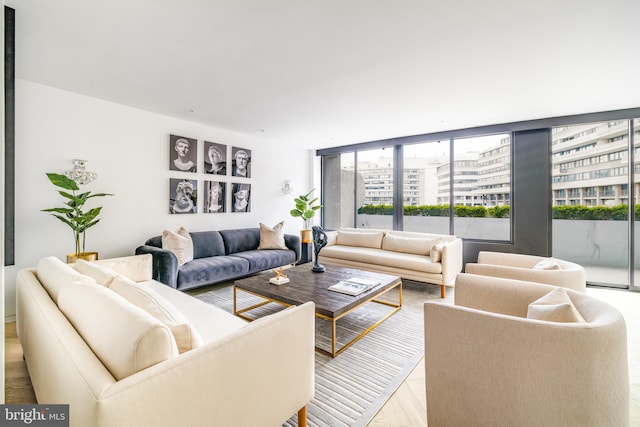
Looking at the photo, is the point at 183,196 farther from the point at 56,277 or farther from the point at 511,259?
the point at 511,259

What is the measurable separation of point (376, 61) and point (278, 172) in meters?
3.77

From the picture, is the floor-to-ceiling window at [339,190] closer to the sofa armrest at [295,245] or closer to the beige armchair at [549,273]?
the sofa armrest at [295,245]

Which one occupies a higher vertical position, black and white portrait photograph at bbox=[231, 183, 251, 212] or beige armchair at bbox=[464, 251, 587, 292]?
black and white portrait photograph at bbox=[231, 183, 251, 212]

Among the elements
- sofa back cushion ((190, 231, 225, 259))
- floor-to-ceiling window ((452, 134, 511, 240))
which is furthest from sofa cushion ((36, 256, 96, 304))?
floor-to-ceiling window ((452, 134, 511, 240))

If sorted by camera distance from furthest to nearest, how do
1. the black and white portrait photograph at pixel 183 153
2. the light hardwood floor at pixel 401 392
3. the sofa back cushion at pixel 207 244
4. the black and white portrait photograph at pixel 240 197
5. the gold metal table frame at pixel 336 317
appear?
1. the black and white portrait photograph at pixel 240 197
2. the black and white portrait photograph at pixel 183 153
3. the sofa back cushion at pixel 207 244
4. the gold metal table frame at pixel 336 317
5. the light hardwood floor at pixel 401 392

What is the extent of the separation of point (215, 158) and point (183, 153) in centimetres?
54

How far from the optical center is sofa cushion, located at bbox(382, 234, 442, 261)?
4297 mm

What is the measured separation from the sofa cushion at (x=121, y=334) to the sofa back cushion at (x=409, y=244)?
3.92 metres

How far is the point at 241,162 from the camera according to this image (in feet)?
→ 17.2

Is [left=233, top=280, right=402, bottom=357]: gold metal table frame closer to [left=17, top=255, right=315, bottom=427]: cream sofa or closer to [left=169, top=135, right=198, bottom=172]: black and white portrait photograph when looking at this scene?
[left=17, top=255, right=315, bottom=427]: cream sofa

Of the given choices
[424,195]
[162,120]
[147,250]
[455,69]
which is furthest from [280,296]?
[424,195]

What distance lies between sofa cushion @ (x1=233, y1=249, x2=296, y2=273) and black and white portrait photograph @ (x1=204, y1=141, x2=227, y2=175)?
4.90 ft

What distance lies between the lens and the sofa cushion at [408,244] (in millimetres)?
4297

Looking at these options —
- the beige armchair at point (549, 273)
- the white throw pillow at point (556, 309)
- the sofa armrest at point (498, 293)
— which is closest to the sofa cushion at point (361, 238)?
the beige armchair at point (549, 273)
